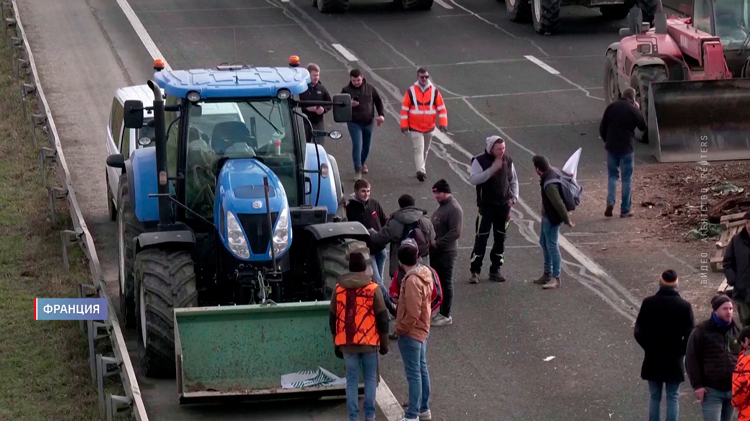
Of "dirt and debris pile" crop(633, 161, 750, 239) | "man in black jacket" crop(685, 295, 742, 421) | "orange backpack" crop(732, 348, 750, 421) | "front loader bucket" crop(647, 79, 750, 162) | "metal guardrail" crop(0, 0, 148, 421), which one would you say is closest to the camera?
"orange backpack" crop(732, 348, 750, 421)

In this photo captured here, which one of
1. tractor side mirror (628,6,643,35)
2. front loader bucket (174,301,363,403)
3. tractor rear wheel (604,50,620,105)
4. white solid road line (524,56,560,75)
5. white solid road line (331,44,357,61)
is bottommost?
white solid road line (331,44,357,61)

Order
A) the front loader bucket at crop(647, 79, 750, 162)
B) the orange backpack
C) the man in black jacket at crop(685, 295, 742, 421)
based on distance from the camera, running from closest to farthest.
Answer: the orange backpack
the man in black jacket at crop(685, 295, 742, 421)
the front loader bucket at crop(647, 79, 750, 162)

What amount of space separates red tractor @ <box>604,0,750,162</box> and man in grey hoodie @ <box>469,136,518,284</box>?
5.06 meters

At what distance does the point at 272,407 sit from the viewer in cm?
1137

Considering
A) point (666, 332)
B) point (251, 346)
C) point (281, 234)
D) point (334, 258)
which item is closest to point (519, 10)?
point (334, 258)

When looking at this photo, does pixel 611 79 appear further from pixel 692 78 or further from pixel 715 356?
pixel 715 356

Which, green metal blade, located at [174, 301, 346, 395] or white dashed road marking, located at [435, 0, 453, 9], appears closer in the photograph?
green metal blade, located at [174, 301, 346, 395]

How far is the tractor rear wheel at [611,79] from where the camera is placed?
21797mm

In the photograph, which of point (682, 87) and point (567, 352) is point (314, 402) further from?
point (682, 87)

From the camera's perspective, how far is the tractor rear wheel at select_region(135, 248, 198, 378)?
36.9ft

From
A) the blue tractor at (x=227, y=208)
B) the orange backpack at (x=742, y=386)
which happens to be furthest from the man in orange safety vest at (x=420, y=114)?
the orange backpack at (x=742, y=386)

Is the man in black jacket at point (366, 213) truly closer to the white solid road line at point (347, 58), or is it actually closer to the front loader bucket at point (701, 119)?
the white solid road line at point (347, 58)

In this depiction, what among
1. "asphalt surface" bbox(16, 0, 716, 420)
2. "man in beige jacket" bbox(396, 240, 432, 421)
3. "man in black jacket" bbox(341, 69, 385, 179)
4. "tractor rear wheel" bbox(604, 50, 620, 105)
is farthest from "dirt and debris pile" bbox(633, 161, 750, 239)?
"man in beige jacket" bbox(396, 240, 432, 421)

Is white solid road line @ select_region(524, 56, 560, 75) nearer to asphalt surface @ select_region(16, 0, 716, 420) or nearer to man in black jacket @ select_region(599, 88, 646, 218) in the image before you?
asphalt surface @ select_region(16, 0, 716, 420)
